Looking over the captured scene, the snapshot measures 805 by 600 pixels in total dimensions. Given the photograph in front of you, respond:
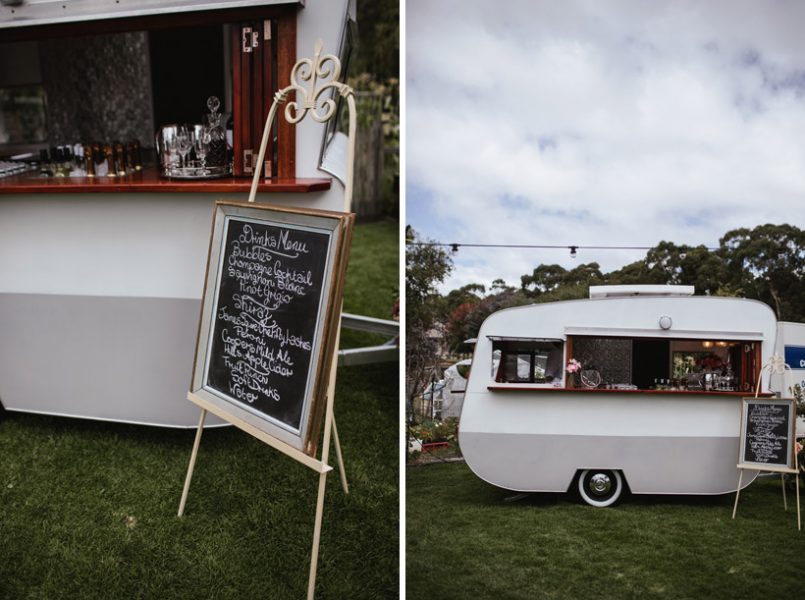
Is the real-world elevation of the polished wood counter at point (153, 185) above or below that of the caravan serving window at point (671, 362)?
above

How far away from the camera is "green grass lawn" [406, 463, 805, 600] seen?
6.46ft

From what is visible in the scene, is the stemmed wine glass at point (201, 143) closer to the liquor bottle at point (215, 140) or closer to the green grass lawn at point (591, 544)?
the liquor bottle at point (215, 140)

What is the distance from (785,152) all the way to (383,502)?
1970 millimetres

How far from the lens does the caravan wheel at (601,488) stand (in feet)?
6.82

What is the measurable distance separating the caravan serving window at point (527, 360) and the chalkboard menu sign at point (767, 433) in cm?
51

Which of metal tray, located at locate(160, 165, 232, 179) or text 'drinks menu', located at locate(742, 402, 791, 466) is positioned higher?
metal tray, located at locate(160, 165, 232, 179)

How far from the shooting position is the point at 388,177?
386 inches

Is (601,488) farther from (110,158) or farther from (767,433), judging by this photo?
(110,158)

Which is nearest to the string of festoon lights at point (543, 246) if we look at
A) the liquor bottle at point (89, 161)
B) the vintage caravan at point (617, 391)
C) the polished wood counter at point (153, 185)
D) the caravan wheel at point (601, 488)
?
the vintage caravan at point (617, 391)

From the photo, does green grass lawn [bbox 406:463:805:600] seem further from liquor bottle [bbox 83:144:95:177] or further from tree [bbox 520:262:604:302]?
liquor bottle [bbox 83:144:95:177]

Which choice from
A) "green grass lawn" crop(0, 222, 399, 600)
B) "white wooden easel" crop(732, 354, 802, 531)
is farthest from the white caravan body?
"green grass lawn" crop(0, 222, 399, 600)

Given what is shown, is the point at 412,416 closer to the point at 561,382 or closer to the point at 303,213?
the point at 561,382

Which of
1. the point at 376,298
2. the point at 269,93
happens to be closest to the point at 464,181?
the point at 269,93

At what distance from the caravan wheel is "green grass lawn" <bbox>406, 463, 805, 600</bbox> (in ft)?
0.09
